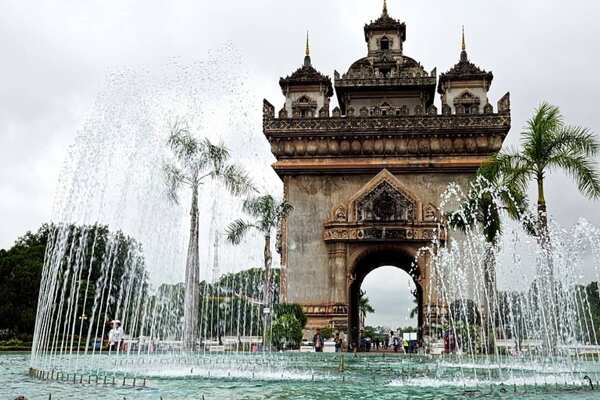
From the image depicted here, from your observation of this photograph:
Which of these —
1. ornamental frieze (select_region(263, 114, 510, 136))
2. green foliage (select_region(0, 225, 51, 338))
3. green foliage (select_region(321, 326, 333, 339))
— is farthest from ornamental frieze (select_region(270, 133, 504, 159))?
green foliage (select_region(0, 225, 51, 338))

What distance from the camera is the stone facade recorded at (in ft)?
110

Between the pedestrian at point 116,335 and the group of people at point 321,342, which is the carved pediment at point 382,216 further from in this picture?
the pedestrian at point 116,335

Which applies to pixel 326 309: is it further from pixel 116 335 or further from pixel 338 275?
pixel 116 335

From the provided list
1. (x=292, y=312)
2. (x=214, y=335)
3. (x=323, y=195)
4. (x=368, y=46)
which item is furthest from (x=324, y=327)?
(x=214, y=335)

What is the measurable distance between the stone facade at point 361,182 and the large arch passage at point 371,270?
182mm

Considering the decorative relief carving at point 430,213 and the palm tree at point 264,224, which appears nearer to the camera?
the palm tree at point 264,224

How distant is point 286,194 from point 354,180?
11.6ft

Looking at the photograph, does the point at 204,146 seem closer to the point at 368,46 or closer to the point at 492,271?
the point at 492,271

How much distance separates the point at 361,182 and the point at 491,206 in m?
12.3

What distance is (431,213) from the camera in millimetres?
33875

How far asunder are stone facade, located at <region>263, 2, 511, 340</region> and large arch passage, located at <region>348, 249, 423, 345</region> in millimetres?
182

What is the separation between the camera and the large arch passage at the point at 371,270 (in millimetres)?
34750

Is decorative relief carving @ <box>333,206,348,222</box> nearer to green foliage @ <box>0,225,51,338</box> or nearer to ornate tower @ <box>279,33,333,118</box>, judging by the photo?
ornate tower @ <box>279,33,333,118</box>

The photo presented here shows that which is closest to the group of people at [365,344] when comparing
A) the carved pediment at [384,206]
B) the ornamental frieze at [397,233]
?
the ornamental frieze at [397,233]
